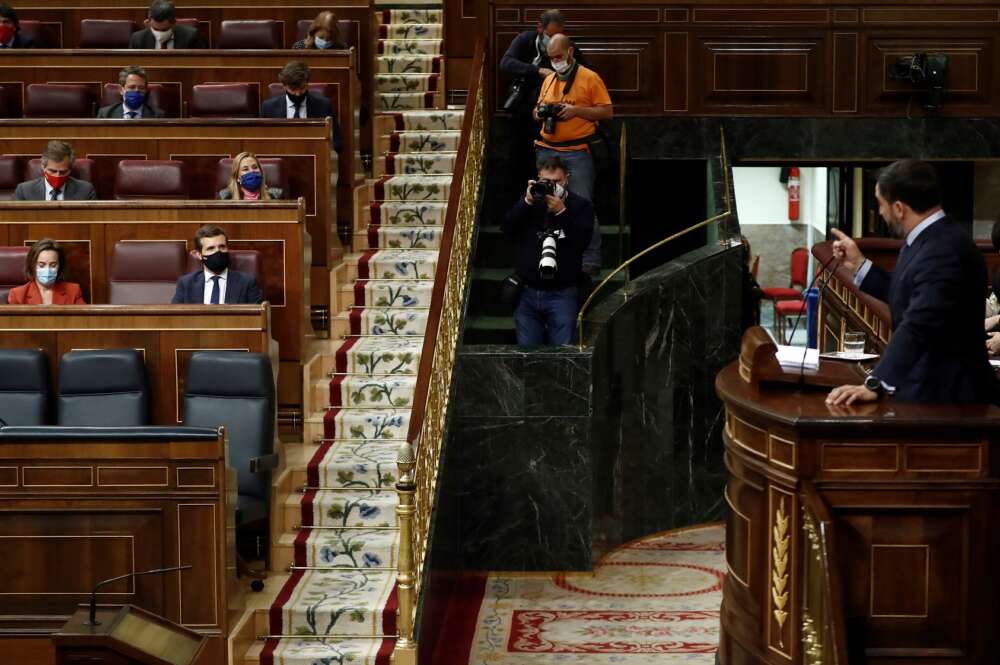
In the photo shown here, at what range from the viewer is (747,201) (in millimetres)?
15320

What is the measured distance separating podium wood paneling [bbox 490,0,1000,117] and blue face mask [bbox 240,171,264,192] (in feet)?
8.49

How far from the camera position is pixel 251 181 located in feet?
21.2

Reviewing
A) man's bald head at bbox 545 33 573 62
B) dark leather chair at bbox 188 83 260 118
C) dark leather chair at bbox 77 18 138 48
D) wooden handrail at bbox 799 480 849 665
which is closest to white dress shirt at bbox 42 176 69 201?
dark leather chair at bbox 188 83 260 118

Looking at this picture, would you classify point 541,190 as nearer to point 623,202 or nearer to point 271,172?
point 271,172

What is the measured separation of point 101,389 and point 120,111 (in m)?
2.48

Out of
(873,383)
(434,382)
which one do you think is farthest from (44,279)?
(873,383)

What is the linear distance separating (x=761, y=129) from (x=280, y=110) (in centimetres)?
285

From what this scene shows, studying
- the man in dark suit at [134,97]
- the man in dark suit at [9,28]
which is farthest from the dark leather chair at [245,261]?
the man in dark suit at [9,28]

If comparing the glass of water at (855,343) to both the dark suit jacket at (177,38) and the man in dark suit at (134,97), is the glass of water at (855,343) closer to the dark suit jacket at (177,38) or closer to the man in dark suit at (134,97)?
the man in dark suit at (134,97)

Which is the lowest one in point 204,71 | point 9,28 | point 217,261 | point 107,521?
point 107,521

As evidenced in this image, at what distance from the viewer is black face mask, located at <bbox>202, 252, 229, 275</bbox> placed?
5871 mm

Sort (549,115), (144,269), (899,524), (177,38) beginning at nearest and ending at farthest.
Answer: (899,524), (144,269), (549,115), (177,38)

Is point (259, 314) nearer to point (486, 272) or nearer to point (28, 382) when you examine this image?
point (28, 382)

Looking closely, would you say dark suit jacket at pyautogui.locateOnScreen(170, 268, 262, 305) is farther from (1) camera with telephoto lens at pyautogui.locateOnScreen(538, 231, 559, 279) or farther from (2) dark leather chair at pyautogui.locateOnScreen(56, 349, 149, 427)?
(1) camera with telephoto lens at pyautogui.locateOnScreen(538, 231, 559, 279)
